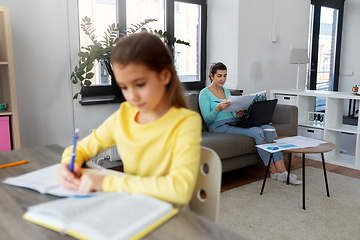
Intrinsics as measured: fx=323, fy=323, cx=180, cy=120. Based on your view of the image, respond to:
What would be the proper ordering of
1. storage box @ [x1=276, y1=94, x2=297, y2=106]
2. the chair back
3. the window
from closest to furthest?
the chair back → the window → storage box @ [x1=276, y1=94, x2=297, y2=106]

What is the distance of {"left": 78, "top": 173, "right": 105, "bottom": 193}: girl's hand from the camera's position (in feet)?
2.50

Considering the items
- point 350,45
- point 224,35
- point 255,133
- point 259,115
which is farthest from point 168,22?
point 350,45

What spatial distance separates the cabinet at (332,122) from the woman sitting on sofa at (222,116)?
83cm

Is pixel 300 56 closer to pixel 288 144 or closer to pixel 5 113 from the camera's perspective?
pixel 288 144

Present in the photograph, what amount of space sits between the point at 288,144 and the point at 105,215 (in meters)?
1.91

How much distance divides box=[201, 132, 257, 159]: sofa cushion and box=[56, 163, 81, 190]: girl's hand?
5.59 ft

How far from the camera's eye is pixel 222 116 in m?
3.01

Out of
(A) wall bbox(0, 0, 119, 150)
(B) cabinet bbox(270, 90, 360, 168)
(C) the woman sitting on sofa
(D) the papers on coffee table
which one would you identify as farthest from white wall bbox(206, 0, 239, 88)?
(A) wall bbox(0, 0, 119, 150)

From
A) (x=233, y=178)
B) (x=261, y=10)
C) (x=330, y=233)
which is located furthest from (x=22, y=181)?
(x=261, y=10)

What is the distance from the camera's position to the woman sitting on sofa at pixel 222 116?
9.05 feet

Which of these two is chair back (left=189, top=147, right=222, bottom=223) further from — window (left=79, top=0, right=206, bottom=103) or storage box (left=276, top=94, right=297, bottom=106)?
storage box (left=276, top=94, right=297, bottom=106)

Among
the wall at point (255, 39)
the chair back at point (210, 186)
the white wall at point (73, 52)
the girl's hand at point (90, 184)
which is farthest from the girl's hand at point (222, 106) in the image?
the girl's hand at point (90, 184)

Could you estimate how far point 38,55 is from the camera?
8.67 ft

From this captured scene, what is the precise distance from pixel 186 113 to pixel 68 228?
398 millimetres
